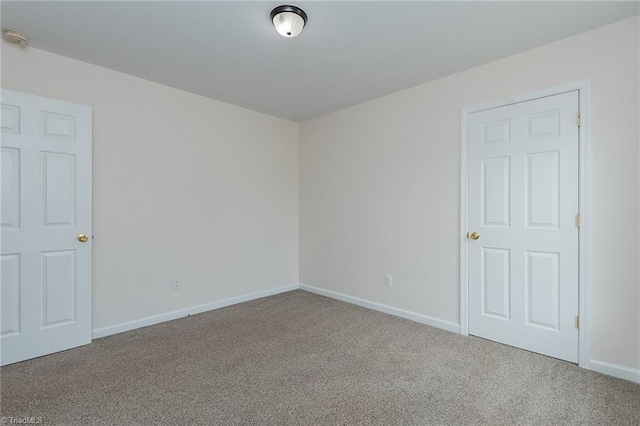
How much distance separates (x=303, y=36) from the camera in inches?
94.3

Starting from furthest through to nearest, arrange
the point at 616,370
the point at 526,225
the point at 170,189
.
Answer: the point at 170,189
the point at 526,225
the point at 616,370

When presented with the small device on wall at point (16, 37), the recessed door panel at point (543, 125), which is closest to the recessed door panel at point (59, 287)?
the small device on wall at point (16, 37)

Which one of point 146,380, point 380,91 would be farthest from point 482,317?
point 146,380

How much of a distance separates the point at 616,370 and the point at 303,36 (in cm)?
335

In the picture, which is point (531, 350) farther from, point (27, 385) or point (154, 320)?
point (27, 385)

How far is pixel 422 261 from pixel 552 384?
1454 mm

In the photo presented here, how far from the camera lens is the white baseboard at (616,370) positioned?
2.16 m

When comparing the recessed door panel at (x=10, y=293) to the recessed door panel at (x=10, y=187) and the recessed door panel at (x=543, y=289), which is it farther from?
the recessed door panel at (x=543, y=289)

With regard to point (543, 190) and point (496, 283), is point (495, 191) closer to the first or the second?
point (543, 190)

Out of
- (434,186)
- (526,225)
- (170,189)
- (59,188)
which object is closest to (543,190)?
(526,225)

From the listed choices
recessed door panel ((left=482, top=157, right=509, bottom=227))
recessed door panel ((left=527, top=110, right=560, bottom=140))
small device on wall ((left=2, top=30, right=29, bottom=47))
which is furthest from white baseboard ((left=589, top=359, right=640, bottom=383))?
small device on wall ((left=2, top=30, right=29, bottom=47))

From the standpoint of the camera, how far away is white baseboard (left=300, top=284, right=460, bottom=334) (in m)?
3.13

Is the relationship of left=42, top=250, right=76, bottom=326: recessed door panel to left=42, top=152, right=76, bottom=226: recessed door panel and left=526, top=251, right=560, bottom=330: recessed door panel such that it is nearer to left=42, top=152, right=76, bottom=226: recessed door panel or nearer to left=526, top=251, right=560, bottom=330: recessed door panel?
left=42, top=152, right=76, bottom=226: recessed door panel

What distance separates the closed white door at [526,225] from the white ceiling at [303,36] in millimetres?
590
